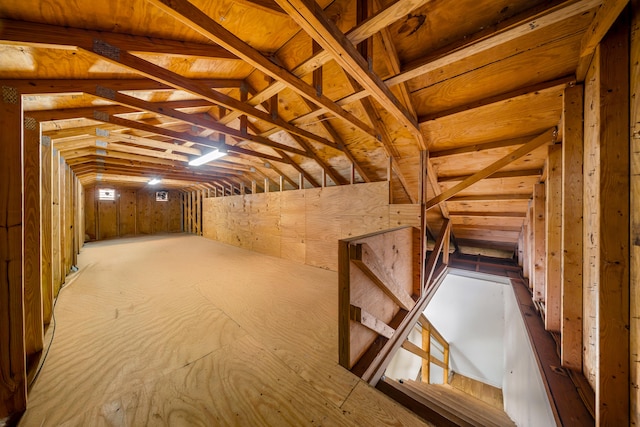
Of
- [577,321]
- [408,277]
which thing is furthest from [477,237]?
[577,321]

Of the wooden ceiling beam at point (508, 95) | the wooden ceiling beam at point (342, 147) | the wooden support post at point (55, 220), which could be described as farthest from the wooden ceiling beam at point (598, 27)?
the wooden support post at point (55, 220)

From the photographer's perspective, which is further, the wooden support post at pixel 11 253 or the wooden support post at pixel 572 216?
the wooden support post at pixel 572 216

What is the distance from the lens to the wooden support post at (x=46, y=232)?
1.84 meters

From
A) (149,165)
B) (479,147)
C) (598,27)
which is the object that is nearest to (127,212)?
(149,165)

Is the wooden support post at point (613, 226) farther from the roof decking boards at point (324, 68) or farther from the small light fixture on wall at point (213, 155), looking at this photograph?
the small light fixture on wall at point (213, 155)

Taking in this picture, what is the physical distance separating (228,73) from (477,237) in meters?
5.25

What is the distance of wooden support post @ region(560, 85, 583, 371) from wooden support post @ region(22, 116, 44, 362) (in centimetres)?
358

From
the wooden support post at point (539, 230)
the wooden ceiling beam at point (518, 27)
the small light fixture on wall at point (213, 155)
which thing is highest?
the wooden ceiling beam at point (518, 27)

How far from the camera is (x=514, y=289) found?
3221 mm

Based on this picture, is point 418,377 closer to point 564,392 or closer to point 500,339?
point 500,339

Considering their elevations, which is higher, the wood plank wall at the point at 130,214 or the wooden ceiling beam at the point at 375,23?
the wooden ceiling beam at the point at 375,23

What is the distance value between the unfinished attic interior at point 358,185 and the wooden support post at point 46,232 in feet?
0.07

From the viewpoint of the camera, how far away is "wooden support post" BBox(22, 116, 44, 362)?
125cm

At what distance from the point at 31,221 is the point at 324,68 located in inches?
98.8
